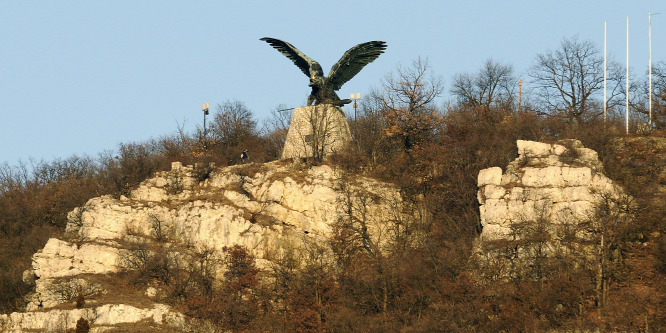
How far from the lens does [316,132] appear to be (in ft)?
180

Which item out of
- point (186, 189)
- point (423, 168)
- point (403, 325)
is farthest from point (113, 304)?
point (423, 168)

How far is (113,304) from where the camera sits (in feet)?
145

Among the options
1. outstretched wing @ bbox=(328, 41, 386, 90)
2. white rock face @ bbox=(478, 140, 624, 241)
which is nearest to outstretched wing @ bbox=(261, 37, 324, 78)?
outstretched wing @ bbox=(328, 41, 386, 90)

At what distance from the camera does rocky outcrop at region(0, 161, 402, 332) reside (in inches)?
1852

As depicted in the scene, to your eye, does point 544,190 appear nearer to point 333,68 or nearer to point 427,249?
point 427,249

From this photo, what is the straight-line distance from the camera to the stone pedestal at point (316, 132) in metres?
54.8

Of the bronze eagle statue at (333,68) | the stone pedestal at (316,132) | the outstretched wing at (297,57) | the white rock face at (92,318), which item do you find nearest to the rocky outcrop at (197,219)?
the white rock face at (92,318)

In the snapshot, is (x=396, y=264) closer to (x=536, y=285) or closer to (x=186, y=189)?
(x=536, y=285)

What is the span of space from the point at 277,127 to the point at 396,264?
2815 cm

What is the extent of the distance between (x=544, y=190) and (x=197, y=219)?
1701cm

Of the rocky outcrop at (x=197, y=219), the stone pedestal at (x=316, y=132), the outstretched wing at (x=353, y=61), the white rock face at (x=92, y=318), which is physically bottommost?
the white rock face at (x=92, y=318)

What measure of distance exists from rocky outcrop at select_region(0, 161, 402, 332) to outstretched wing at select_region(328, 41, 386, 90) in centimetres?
602

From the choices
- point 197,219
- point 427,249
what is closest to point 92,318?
point 197,219

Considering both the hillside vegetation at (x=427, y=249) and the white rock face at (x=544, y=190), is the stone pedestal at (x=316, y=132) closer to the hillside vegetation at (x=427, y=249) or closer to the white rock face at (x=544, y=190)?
the hillside vegetation at (x=427, y=249)
